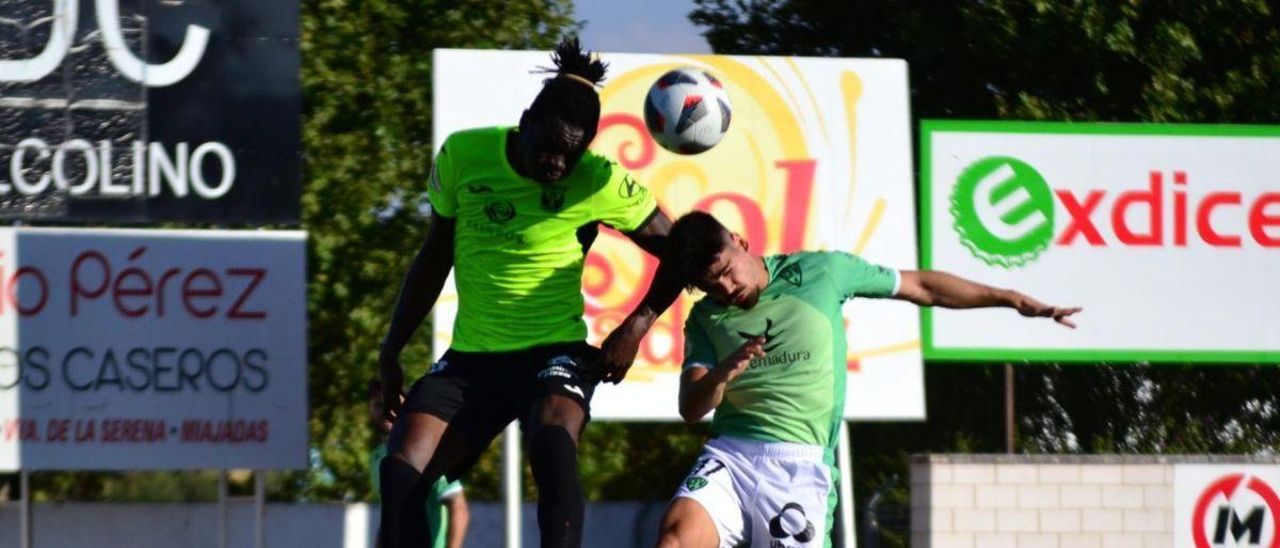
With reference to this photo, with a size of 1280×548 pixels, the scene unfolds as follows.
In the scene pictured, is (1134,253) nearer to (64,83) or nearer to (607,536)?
(607,536)

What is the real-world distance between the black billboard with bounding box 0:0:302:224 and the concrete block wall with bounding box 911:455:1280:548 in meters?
3.62

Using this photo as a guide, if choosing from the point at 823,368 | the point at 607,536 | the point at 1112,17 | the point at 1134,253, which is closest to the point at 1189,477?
the point at 1134,253

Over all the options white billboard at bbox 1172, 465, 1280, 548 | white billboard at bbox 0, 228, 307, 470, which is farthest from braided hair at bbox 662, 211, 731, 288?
white billboard at bbox 1172, 465, 1280, 548

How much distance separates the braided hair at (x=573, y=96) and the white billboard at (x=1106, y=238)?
4.98m

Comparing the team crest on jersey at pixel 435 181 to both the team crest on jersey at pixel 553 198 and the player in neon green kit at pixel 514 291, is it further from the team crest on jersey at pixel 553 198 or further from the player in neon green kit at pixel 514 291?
the team crest on jersey at pixel 553 198

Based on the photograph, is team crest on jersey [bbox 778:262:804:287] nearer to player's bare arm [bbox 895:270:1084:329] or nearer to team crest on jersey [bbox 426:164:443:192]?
player's bare arm [bbox 895:270:1084:329]

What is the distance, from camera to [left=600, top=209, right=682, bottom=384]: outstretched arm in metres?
6.82

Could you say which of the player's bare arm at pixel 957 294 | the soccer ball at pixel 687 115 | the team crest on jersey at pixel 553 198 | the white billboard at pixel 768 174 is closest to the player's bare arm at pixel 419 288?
the team crest on jersey at pixel 553 198

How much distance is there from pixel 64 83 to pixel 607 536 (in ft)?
12.1

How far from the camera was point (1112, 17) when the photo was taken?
774 inches

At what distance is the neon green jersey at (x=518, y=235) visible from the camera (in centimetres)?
689

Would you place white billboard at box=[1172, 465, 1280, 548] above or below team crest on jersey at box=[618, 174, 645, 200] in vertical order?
below

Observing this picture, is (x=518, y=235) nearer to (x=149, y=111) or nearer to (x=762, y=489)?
(x=762, y=489)

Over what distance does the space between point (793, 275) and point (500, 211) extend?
42.9 inches
